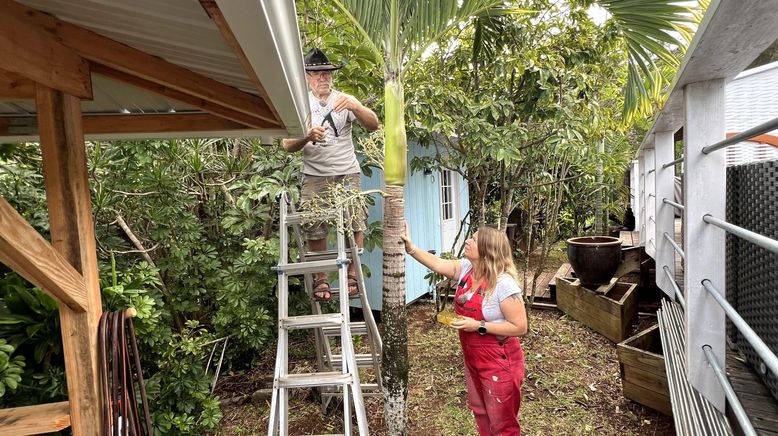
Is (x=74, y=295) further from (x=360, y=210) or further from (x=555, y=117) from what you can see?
(x=555, y=117)

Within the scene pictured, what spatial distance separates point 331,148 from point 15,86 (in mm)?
1914

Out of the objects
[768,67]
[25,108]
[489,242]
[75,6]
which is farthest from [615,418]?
[25,108]

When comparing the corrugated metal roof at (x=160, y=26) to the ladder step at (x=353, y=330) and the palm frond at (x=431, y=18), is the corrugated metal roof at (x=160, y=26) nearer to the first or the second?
the palm frond at (x=431, y=18)

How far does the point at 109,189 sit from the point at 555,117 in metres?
3.75

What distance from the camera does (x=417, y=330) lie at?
5418 mm

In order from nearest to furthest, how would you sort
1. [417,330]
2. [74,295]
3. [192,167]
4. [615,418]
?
[74,295]
[615,418]
[192,167]
[417,330]

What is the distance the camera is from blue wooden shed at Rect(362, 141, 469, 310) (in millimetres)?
5645

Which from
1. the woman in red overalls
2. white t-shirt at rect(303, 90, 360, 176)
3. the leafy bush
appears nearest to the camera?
the leafy bush

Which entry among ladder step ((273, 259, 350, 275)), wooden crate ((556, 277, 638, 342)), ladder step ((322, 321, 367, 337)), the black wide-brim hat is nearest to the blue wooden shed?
wooden crate ((556, 277, 638, 342))

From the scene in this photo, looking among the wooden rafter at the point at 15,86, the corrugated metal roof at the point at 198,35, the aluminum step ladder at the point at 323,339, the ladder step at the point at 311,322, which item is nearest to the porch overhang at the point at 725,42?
the corrugated metal roof at the point at 198,35

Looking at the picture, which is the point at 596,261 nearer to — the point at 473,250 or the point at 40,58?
the point at 473,250

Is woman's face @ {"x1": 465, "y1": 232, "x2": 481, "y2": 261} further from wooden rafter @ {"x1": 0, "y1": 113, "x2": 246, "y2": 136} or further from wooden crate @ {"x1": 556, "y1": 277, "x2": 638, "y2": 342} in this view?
wooden crate @ {"x1": 556, "y1": 277, "x2": 638, "y2": 342}

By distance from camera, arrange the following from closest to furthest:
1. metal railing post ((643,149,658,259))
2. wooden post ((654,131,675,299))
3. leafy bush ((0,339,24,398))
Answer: leafy bush ((0,339,24,398)) < wooden post ((654,131,675,299)) < metal railing post ((643,149,658,259))

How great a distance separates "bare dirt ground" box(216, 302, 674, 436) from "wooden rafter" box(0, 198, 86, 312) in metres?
2.56
